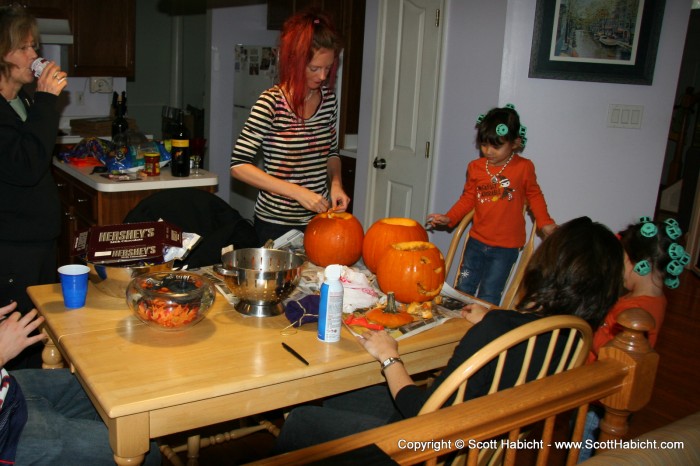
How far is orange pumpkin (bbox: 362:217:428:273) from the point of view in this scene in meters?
2.19

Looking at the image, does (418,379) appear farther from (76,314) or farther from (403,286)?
(76,314)

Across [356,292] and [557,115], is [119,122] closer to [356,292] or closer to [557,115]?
[557,115]

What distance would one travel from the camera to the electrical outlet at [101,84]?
4.92m

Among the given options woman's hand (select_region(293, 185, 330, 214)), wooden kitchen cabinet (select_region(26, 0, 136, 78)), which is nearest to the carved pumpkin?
woman's hand (select_region(293, 185, 330, 214))

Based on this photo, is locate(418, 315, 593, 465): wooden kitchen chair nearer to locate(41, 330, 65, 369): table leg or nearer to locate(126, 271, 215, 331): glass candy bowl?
locate(126, 271, 215, 331): glass candy bowl

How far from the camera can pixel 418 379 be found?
2.69m

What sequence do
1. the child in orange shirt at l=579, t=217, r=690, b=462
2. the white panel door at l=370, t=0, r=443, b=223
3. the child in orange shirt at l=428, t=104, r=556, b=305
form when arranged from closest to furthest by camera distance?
the child in orange shirt at l=579, t=217, r=690, b=462 → the child in orange shirt at l=428, t=104, r=556, b=305 → the white panel door at l=370, t=0, r=443, b=223

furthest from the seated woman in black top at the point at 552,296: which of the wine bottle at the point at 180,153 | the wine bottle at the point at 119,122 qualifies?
the wine bottle at the point at 119,122

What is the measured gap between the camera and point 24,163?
7.77ft

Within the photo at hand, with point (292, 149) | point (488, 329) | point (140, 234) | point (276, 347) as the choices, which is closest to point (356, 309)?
point (276, 347)

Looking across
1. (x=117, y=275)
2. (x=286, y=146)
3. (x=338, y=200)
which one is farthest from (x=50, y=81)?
(x=338, y=200)

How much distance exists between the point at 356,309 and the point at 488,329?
488 mm

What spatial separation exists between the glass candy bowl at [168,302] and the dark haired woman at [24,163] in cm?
92

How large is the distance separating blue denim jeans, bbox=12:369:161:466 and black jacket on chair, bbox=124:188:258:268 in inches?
26.2
